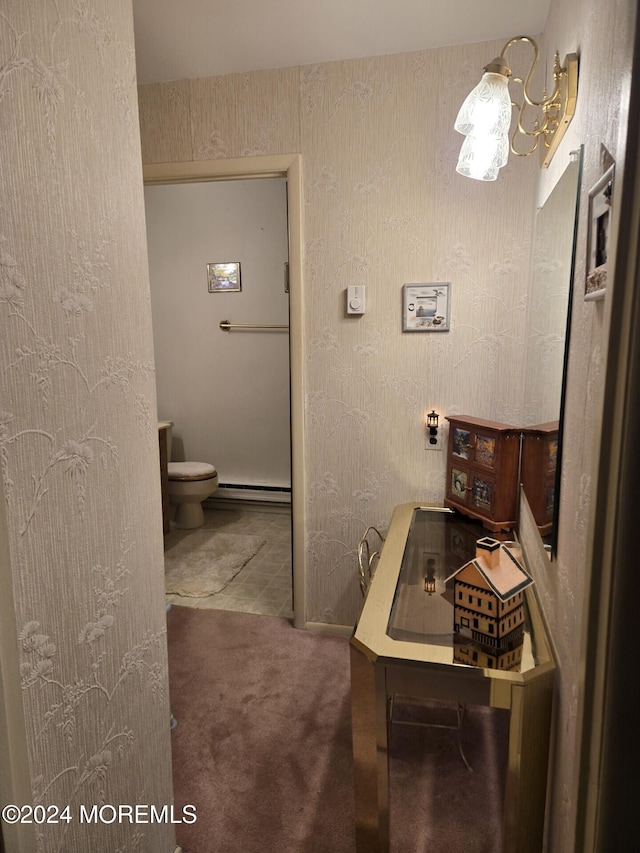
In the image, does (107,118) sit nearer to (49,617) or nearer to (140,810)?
(49,617)

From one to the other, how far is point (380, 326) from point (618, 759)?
1943mm

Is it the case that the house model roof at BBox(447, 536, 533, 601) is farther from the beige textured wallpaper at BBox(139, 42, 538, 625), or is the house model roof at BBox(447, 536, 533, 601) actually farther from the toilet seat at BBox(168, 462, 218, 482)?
the toilet seat at BBox(168, 462, 218, 482)

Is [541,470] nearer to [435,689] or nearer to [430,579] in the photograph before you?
[430,579]

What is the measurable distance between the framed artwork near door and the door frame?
1692mm

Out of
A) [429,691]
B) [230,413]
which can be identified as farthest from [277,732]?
[230,413]

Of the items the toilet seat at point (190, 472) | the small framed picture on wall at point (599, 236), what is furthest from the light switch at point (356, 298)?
the toilet seat at point (190, 472)

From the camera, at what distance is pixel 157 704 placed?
1.34 meters

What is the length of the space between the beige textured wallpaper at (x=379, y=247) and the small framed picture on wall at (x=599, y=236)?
4.39 ft

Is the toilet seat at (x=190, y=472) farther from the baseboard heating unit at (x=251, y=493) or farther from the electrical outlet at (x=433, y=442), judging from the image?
the electrical outlet at (x=433, y=442)

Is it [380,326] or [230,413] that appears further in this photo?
[230,413]

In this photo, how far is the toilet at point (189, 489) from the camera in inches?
158

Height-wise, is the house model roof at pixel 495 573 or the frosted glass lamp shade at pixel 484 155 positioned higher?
the frosted glass lamp shade at pixel 484 155

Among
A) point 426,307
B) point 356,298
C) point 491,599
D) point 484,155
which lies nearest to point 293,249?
point 356,298

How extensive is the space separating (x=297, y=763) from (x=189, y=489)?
2.45 m
